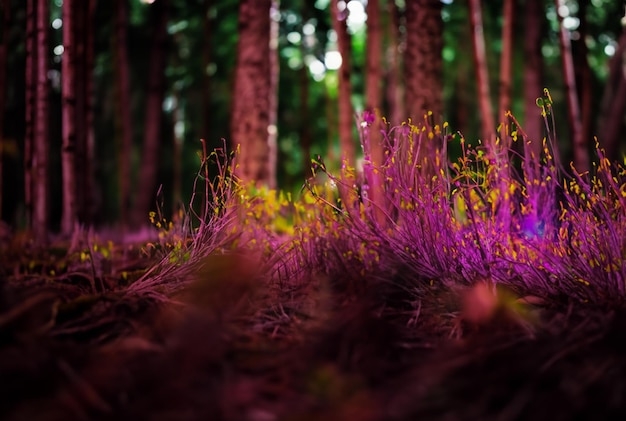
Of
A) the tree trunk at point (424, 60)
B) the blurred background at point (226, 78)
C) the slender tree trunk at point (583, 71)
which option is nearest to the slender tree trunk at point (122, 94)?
the blurred background at point (226, 78)

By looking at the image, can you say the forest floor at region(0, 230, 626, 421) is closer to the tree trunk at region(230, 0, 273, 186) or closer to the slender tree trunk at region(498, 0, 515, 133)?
the tree trunk at region(230, 0, 273, 186)

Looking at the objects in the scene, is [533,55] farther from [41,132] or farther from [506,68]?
[41,132]

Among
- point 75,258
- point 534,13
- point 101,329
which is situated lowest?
point 75,258

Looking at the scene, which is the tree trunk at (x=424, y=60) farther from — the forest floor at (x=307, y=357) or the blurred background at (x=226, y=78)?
the forest floor at (x=307, y=357)

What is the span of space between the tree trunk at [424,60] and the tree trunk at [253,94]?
1842mm

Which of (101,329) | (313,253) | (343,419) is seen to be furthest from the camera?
(313,253)

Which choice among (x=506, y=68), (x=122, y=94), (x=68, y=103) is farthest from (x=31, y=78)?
(x=506, y=68)

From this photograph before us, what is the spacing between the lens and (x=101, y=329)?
2.54m

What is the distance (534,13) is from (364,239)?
8.87 m

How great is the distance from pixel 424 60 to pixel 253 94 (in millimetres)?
2134

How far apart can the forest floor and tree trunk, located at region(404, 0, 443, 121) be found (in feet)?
12.3

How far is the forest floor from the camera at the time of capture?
1614 mm

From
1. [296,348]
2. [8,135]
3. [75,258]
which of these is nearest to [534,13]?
[75,258]

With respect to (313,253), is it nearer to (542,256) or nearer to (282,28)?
(542,256)
